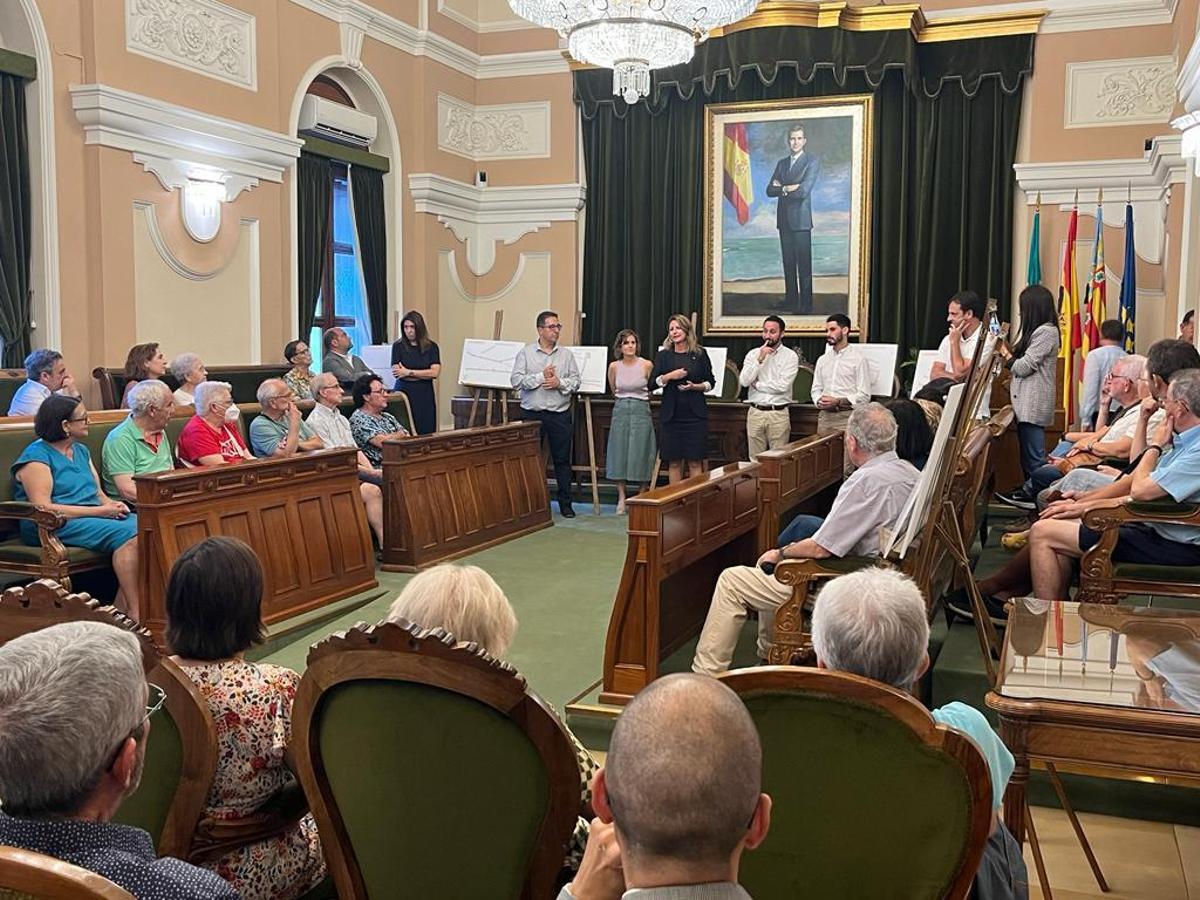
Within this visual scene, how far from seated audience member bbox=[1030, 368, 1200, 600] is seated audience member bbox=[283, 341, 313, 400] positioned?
5303 millimetres

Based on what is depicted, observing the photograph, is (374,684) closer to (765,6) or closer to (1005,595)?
(1005,595)

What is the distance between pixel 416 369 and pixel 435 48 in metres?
3.81

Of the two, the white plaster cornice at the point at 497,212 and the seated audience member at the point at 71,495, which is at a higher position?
the white plaster cornice at the point at 497,212

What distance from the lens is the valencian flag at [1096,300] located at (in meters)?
9.03

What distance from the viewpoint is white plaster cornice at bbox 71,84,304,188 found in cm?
731

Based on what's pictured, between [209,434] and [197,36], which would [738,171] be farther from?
[209,434]

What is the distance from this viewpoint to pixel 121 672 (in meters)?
1.45

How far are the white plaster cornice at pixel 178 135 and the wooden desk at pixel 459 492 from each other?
3.00 meters

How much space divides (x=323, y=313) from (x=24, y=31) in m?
3.58

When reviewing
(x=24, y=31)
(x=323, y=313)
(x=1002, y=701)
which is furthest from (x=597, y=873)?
(x=323, y=313)

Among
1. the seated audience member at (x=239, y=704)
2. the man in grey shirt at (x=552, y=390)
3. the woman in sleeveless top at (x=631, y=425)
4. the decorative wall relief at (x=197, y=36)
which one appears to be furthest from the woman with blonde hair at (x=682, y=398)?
the seated audience member at (x=239, y=704)

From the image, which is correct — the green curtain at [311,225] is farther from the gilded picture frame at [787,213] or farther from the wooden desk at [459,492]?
the gilded picture frame at [787,213]

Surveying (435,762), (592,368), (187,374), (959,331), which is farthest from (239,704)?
(592,368)

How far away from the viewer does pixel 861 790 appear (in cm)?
161
